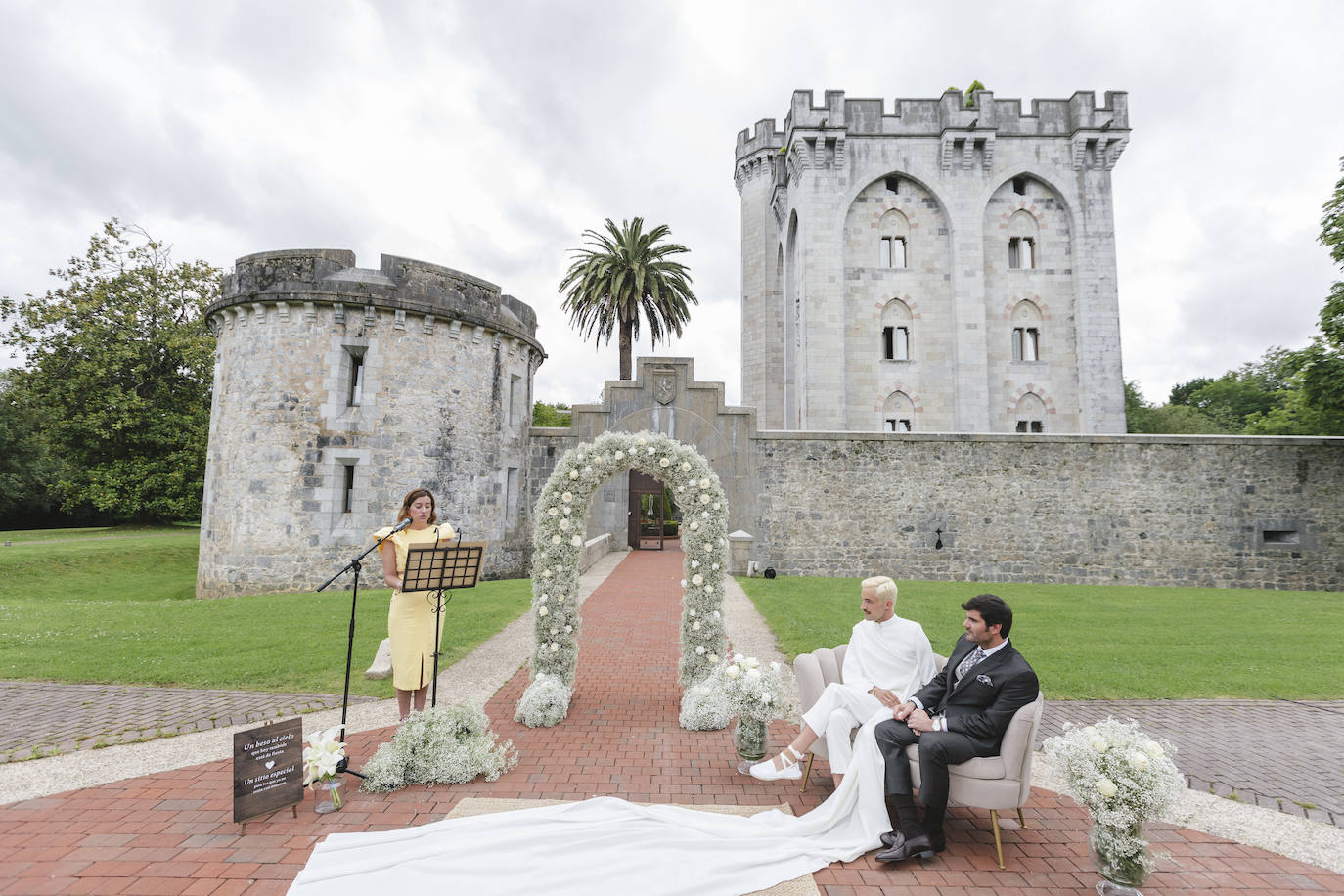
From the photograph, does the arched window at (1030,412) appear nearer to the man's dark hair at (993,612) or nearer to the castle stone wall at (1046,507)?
the castle stone wall at (1046,507)

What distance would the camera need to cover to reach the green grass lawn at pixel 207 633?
8062 mm

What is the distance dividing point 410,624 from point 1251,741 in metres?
8.84

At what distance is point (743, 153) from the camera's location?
32906 millimetres

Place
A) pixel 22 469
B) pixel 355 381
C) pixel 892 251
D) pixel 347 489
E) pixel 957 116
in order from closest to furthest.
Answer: pixel 347 489 → pixel 355 381 → pixel 957 116 → pixel 892 251 → pixel 22 469

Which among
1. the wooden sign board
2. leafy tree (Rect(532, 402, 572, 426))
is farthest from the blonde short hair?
leafy tree (Rect(532, 402, 572, 426))

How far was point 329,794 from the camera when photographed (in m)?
4.91

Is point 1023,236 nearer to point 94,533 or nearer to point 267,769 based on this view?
point 267,769

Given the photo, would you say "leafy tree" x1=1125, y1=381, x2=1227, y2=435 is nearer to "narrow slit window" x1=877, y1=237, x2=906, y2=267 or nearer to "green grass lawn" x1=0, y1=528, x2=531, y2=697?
"narrow slit window" x1=877, y1=237, x2=906, y2=267

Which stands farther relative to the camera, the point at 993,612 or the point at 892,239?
the point at 892,239

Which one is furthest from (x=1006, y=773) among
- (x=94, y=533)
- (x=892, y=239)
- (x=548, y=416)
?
(x=548, y=416)

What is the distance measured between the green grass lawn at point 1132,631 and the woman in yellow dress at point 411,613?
5642mm

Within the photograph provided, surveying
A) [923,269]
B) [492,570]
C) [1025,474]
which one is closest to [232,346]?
[492,570]

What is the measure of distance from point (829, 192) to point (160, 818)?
27.3 meters

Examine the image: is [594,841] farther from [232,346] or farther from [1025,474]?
[1025,474]
